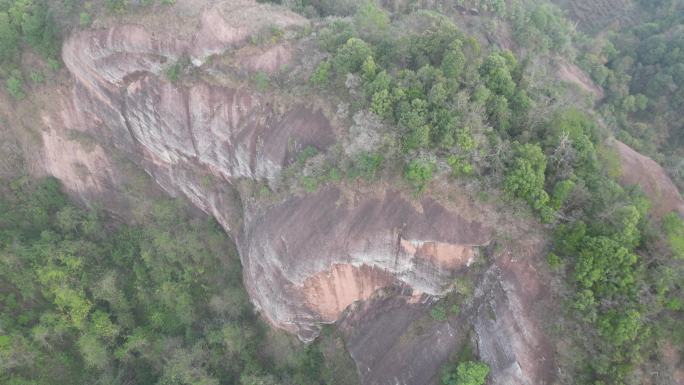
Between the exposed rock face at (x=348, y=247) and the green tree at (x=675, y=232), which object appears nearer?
the green tree at (x=675, y=232)

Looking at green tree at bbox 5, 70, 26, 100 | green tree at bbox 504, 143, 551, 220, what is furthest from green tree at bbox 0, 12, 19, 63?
green tree at bbox 504, 143, 551, 220

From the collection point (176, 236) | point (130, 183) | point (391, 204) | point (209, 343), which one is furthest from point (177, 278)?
point (391, 204)

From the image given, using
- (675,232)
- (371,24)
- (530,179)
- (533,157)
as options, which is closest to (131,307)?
(371,24)

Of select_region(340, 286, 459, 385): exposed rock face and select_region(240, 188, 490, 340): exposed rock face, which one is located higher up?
select_region(240, 188, 490, 340): exposed rock face

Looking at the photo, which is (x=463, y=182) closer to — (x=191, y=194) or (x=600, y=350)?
(x=600, y=350)

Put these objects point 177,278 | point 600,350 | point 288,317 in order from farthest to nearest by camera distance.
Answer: point 177,278, point 288,317, point 600,350

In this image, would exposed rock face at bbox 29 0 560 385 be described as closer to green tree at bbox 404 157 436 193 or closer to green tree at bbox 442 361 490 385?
green tree at bbox 442 361 490 385

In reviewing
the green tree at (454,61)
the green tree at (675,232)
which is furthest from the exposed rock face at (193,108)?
the green tree at (675,232)

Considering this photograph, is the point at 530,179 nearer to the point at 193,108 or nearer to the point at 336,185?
the point at 336,185

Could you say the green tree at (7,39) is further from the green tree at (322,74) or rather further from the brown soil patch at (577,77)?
the brown soil patch at (577,77)
